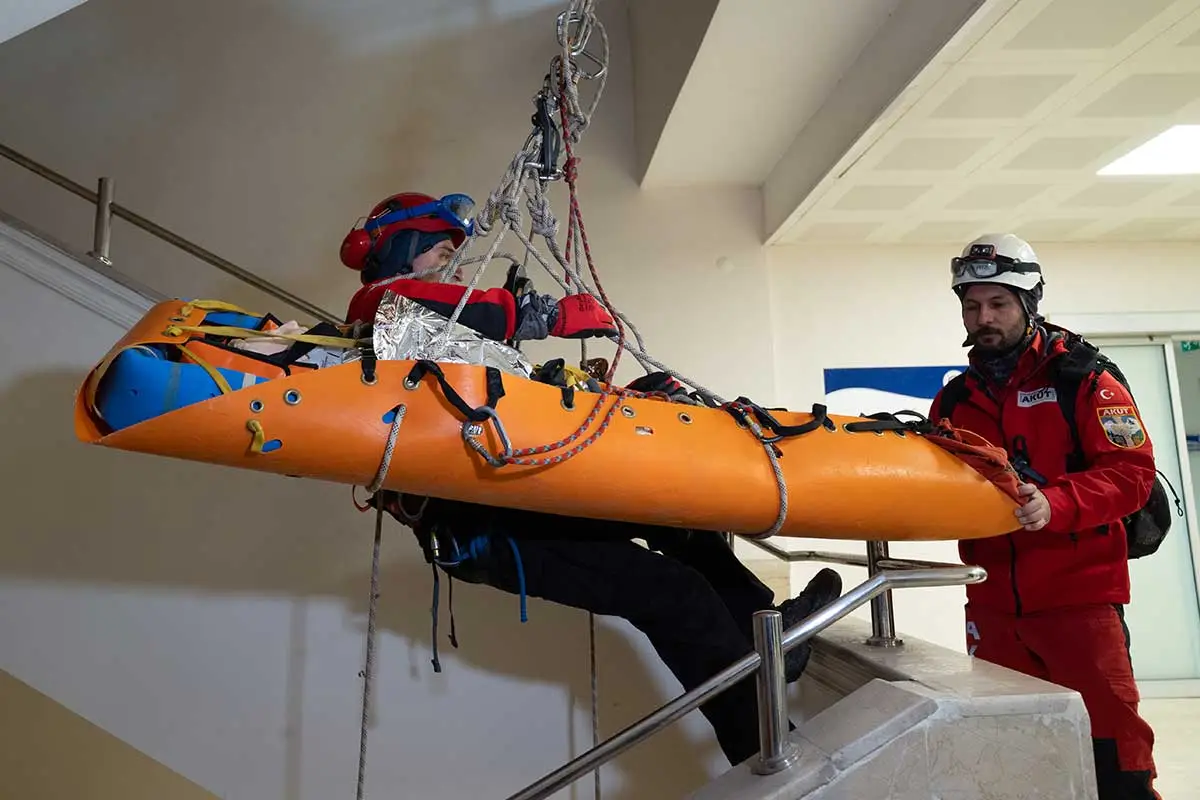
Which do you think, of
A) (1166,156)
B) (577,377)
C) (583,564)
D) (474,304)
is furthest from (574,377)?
(1166,156)

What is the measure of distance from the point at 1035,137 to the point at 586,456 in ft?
6.69

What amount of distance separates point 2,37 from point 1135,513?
2.58 m

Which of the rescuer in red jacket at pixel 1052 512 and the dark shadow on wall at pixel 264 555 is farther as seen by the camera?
the dark shadow on wall at pixel 264 555

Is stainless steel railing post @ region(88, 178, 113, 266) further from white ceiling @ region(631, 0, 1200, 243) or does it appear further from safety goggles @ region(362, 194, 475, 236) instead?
white ceiling @ region(631, 0, 1200, 243)

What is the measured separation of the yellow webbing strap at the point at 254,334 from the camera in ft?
4.38

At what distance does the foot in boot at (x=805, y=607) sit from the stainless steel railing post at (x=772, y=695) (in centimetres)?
41

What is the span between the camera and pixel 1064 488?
1.68m

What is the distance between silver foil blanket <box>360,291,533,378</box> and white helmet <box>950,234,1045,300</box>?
1.26m

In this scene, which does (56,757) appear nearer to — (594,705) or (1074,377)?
(594,705)

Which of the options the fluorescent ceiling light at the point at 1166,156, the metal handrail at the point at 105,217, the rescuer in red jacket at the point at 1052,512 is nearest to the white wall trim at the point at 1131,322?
the fluorescent ceiling light at the point at 1166,156

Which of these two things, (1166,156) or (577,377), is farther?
(1166,156)

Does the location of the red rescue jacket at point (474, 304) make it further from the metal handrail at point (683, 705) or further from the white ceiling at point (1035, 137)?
the white ceiling at point (1035, 137)

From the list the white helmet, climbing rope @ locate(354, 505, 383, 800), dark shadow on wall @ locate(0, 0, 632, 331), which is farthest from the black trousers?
dark shadow on wall @ locate(0, 0, 632, 331)

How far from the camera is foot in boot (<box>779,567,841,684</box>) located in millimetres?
1718
